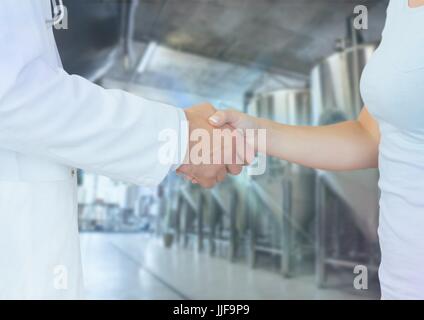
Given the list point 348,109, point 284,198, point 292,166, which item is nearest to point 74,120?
point 348,109

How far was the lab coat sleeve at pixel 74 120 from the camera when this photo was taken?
423mm

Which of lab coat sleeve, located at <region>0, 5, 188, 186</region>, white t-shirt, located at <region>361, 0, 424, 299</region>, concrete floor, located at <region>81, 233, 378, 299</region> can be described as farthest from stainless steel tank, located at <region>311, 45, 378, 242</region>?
lab coat sleeve, located at <region>0, 5, 188, 186</region>

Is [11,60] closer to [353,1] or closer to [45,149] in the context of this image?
[45,149]

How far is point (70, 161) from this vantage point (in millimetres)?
468

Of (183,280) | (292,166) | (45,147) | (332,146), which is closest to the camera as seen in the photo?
(45,147)

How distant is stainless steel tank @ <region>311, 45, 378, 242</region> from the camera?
198 centimetres

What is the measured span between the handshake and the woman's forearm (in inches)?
3.3

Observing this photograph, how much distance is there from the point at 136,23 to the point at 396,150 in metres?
3.80

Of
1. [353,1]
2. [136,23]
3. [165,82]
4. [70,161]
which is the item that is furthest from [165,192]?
[70,161]

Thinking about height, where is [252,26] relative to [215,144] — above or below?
above

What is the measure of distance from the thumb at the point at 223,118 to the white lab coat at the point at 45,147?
21 centimetres

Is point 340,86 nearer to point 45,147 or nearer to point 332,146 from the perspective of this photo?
point 332,146

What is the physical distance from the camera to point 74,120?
456 mm
